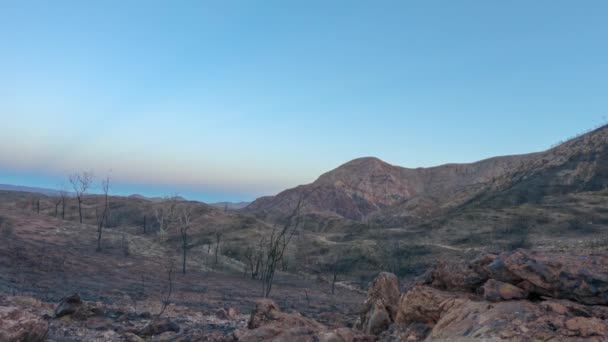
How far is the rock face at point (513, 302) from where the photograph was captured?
4570 mm

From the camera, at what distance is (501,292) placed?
554 cm

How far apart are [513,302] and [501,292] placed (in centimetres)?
33

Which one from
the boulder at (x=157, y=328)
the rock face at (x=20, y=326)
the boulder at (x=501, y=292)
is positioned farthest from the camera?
the boulder at (x=157, y=328)

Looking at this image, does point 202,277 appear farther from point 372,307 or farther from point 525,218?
point 525,218

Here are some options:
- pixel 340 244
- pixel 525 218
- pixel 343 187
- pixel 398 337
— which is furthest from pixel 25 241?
pixel 343 187

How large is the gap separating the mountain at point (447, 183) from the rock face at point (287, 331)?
1704cm

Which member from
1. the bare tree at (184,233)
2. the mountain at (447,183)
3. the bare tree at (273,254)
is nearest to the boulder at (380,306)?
the bare tree at (273,254)

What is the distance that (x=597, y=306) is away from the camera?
495 centimetres

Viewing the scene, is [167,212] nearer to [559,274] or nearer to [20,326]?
[20,326]

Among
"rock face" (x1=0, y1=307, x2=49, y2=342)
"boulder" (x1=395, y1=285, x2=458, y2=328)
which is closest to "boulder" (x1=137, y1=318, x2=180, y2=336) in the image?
"rock face" (x1=0, y1=307, x2=49, y2=342)

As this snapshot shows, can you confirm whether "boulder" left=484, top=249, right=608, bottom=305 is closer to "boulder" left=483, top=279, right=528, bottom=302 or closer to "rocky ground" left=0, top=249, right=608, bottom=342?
"rocky ground" left=0, top=249, right=608, bottom=342

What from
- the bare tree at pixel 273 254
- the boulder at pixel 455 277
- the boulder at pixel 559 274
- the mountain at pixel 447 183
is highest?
the mountain at pixel 447 183

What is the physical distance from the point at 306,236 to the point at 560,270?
49866 mm

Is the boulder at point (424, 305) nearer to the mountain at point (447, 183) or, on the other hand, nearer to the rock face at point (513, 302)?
the rock face at point (513, 302)
